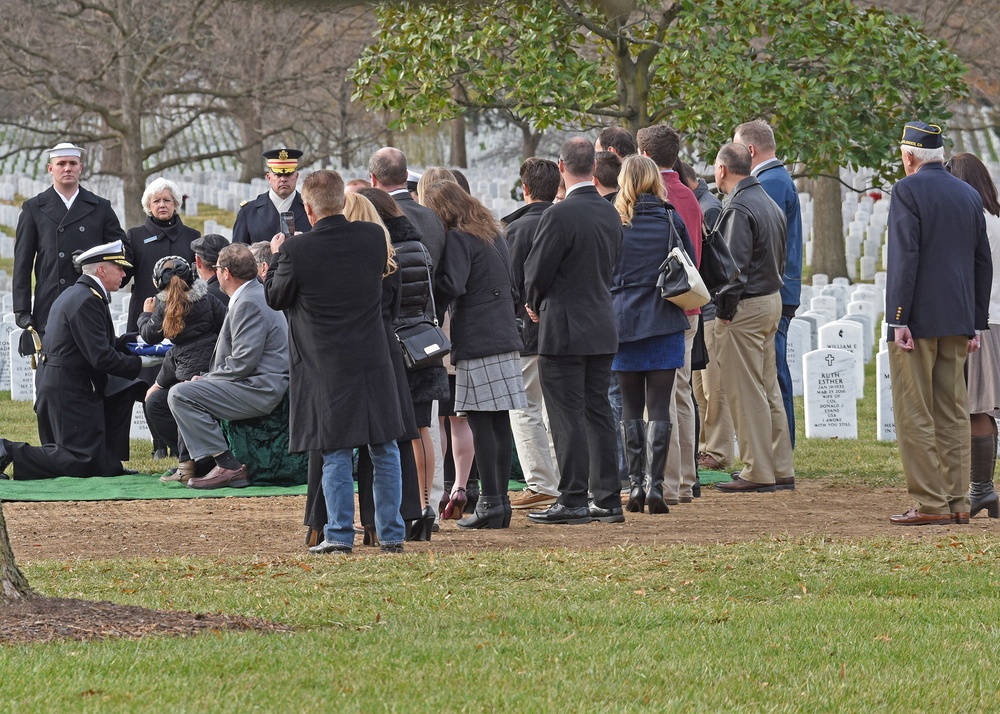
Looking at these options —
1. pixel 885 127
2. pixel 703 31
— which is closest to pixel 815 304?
pixel 885 127

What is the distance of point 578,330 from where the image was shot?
7258 mm

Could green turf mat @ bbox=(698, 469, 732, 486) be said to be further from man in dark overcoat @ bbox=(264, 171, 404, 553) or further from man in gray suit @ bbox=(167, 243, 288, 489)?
man in dark overcoat @ bbox=(264, 171, 404, 553)

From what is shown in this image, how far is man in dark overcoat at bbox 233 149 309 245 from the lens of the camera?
32.9 ft

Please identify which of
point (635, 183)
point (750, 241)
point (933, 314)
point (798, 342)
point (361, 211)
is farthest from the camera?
point (798, 342)

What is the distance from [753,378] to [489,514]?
2110 mm

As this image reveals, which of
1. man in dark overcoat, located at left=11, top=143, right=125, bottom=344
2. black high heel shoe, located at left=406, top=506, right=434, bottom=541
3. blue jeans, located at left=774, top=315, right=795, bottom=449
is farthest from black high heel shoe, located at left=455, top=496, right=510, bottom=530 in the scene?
man in dark overcoat, located at left=11, top=143, right=125, bottom=344

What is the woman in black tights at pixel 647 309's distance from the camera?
7.61 m

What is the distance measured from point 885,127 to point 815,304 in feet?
12.0

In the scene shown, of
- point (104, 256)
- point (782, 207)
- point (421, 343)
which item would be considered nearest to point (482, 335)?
point (421, 343)

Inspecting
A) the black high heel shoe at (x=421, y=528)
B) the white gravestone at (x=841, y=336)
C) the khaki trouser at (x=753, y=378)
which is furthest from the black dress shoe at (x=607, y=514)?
the white gravestone at (x=841, y=336)

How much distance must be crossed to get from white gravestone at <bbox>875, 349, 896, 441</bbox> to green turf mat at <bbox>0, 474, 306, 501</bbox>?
485 cm

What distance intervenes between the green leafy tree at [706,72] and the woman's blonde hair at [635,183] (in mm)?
4866

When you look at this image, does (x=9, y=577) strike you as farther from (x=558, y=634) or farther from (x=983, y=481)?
(x=983, y=481)

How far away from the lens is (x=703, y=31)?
42.2ft
